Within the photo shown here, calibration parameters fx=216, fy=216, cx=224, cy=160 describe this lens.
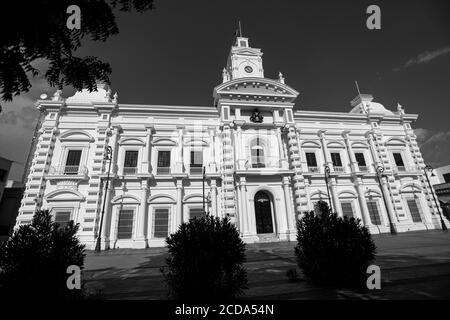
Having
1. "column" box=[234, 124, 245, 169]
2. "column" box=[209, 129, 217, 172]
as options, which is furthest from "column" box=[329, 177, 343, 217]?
"column" box=[209, 129, 217, 172]

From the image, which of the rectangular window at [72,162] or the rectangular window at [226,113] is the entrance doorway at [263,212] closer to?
the rectangular window at [226,113]

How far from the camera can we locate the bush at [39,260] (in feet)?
13.0

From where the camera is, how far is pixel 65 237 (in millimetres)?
4727

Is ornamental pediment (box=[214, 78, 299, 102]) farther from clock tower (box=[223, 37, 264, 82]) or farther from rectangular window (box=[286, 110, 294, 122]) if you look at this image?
clock tower (box=[223, 37, 264, 82])

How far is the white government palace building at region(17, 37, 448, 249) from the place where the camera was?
16.3 metres

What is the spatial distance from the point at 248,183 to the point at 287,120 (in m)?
7.20

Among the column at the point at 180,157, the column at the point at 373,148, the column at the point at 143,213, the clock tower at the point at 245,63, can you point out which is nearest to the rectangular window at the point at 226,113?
the column at the point at 180,157

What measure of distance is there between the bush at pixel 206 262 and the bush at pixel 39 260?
6.75 ft

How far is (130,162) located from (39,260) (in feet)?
47.7

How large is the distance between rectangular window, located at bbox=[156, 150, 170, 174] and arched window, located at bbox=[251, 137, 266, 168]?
732 centimetres

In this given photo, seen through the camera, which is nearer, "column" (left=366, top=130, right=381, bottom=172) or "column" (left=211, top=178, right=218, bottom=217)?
"column" (left=211, top=178, right=218, bottom=217)

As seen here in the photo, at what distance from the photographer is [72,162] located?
17281 mm
